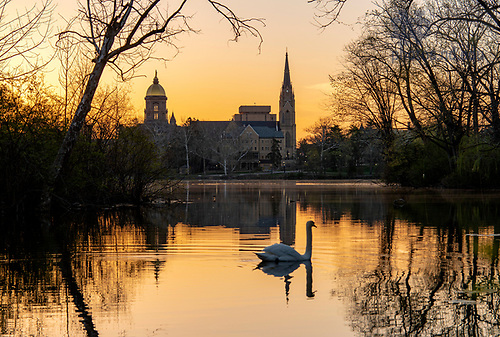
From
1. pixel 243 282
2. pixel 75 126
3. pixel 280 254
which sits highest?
pixel 75 126

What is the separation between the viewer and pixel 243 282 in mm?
10359

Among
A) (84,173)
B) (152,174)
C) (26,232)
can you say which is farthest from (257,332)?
(152,174)

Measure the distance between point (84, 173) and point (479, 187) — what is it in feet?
96.5

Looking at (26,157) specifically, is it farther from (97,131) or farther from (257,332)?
(257,332)

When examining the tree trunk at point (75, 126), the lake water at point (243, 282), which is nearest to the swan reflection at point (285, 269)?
the lake water at point (243, 282)

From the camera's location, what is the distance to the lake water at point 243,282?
7.62 m

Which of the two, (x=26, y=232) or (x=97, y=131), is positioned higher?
(x=97, y=131)

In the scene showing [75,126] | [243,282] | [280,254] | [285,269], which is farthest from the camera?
[75,126]

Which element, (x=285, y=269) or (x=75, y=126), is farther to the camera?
(x=75, y=126)

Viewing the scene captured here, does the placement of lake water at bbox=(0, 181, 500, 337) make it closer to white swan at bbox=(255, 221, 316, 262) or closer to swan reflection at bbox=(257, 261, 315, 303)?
swan reflection at bbox=(257, 261, 315, 303)

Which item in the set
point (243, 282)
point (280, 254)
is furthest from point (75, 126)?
point (243, 282)

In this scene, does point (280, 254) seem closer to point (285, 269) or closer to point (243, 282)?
point (285, 269)

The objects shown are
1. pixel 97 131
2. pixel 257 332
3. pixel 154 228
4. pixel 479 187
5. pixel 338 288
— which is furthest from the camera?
pixel 479 187

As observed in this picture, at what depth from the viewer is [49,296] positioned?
9.16 m
